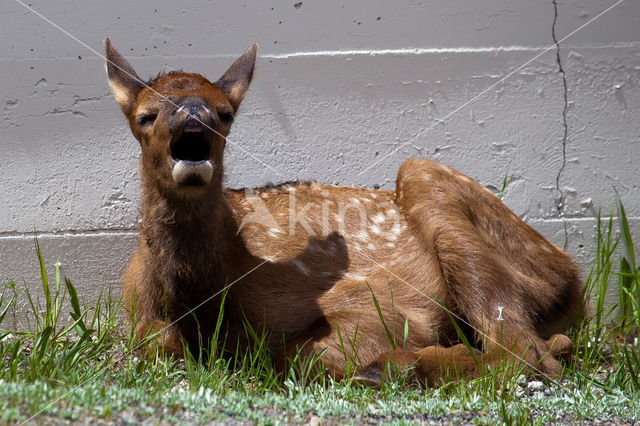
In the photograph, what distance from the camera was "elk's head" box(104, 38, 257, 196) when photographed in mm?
3945

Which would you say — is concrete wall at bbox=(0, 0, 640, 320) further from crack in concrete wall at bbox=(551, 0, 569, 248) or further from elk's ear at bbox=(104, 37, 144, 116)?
elk's ear at bbox=(104, 37, 144, 116)

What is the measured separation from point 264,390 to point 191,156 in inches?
52.6

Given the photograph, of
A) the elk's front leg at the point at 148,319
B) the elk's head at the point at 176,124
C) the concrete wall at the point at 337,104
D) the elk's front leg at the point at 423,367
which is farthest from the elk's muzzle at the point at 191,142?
the concrete wall at the point at 337,104

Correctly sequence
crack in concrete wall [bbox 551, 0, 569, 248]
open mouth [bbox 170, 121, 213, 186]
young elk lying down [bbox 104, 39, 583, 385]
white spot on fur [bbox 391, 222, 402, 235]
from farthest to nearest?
1. crack in concrete wall [bbox 551, 0, 569, 248]
2. white spot on fur [bbox 391, 222, 402, 235]
3. young elk lying down [bbox 104, 39, 583, 385]
4. open mouth [bbox 170, 121, 213, 186]

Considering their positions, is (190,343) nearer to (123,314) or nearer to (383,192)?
(123,314)

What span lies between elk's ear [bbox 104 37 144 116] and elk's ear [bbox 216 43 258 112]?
20.6 inches

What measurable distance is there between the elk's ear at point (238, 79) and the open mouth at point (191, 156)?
2.16ft

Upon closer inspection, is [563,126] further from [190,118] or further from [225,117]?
[190,118]

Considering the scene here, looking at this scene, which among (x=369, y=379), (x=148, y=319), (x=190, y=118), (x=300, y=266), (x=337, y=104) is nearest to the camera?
(x=369, y=379)

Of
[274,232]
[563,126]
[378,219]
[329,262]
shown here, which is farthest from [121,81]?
[563,126]

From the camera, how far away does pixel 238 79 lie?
4773 mm

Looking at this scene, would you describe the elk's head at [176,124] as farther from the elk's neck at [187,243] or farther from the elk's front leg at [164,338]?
the elk's front leg at [164,338]

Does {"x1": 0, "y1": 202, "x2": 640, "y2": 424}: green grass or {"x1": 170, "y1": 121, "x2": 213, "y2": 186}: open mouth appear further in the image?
{"x1": 170, "y1": 121, "x2": 213, "y2": 186}: open mouth

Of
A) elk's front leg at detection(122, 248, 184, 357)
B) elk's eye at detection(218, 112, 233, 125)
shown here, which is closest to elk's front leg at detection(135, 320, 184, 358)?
elk's front leg at detection(122, 248, 184, 357)
